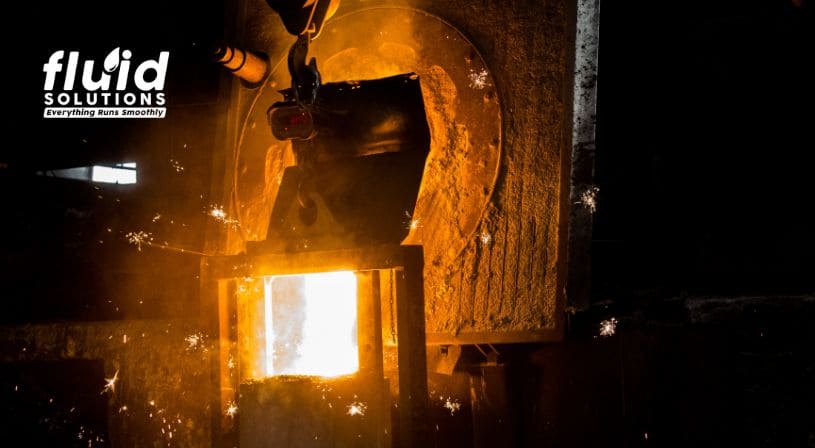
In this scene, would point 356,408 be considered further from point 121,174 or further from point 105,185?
point 121,174

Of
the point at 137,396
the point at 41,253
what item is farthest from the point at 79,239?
the point at 137,396

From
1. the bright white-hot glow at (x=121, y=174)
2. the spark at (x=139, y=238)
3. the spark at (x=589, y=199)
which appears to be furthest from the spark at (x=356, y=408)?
the bright white-hot glow at (x=121, y=174)

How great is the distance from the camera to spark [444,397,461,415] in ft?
13.0

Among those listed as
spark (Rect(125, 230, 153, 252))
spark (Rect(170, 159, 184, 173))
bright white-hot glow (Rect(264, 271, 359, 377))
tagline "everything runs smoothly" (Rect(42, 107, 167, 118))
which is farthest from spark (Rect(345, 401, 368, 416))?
tagline "everything runs smoothly" (Rect(42, 107, 167, 118))

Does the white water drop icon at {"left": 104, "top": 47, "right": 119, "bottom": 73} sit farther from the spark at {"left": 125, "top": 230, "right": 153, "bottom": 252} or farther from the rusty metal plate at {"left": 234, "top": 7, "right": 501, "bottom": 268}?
the rusty metal plate at {"left": 234, "top": 7, "right": 501, "bottom": 268}

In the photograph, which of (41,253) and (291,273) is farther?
(41,253)

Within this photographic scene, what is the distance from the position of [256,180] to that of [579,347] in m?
2.68

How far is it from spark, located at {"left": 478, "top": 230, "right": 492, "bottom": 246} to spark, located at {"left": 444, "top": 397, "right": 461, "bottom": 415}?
106 cm

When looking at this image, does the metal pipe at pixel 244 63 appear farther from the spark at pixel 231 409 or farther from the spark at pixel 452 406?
the spark at pixel 452 406

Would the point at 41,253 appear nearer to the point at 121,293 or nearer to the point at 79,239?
the point at 79,239

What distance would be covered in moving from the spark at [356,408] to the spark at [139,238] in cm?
396

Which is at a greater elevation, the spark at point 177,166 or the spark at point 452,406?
the spark at point 177,166

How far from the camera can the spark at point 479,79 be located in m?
3.91

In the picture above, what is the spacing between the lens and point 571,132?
3.58 metres
